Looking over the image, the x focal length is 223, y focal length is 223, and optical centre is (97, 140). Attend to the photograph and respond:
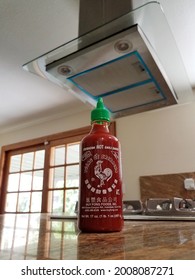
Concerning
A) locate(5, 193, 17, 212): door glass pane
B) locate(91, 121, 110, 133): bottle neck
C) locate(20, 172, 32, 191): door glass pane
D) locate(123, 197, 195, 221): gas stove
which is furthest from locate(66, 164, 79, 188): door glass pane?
locate(91, 121, 110, 133): bottle neck

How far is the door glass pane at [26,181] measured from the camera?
2764 millimetres

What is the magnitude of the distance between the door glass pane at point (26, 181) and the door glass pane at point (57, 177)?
37 cm

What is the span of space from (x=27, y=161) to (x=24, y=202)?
509mm

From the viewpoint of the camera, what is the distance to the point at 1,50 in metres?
1.58

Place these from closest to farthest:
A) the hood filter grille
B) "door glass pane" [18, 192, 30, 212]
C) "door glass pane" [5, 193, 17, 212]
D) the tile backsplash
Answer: the hood filter grille < the tile backsplash < "door glass pane" [18, 192, 30, 212] < "door glass pane" [5, 193, 17, 212]

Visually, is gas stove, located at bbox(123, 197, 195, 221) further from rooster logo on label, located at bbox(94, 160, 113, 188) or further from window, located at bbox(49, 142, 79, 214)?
window, located at bbox(49, 142, 79, 214)

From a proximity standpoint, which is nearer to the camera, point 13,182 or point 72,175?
point 72,175

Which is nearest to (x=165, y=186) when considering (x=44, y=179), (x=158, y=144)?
(x=158, y=144)

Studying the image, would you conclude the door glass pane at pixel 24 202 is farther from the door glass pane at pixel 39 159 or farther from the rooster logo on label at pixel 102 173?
the rooster logo on label at pixel 102 173

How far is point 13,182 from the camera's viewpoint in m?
2.94

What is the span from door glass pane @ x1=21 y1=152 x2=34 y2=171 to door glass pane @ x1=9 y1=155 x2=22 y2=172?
0.08m

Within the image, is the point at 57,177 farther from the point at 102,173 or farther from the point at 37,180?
the point at 102,173

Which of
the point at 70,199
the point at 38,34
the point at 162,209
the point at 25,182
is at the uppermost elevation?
the point at 38,34

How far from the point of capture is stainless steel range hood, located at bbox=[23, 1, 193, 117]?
2.39 ft
